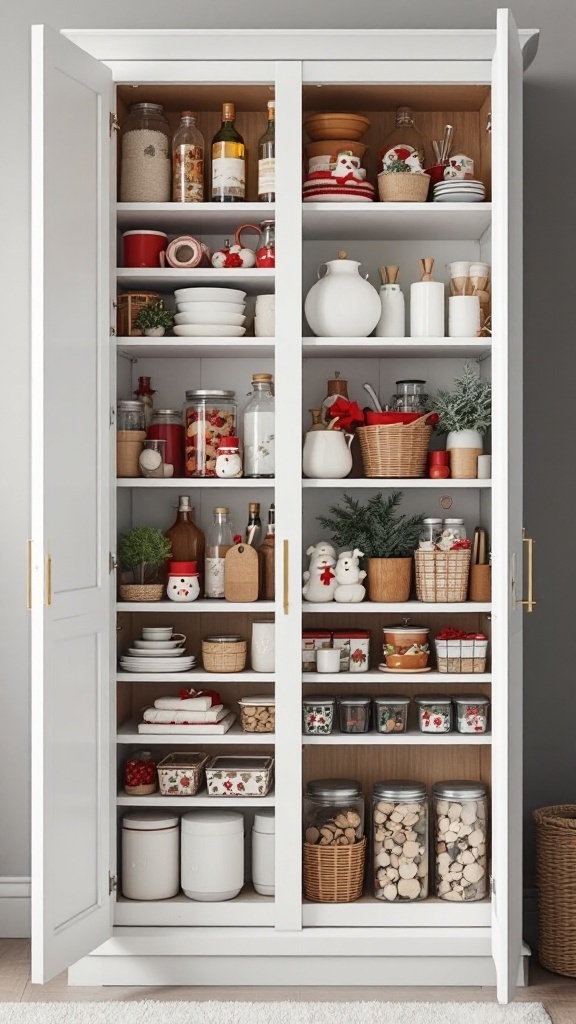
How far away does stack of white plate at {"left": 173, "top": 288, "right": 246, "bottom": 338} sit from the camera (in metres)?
2.82

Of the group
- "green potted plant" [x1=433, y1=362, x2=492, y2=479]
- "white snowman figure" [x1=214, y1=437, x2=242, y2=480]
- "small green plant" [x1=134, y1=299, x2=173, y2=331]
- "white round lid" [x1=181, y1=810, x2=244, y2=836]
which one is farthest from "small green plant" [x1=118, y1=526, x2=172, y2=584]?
"green potted plant" [x1=433, y1=362, x2=492, y2=479]

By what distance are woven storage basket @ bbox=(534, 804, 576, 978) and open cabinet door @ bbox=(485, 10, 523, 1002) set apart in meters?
0.29

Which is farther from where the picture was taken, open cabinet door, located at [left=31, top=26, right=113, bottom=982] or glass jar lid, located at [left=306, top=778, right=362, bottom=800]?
glass jar lid, located at [left=306, top=778, right=362, bottom=800]

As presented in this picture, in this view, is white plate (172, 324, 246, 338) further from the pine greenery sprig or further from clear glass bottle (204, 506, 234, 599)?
the pine greenery sprig

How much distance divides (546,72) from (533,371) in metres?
0.88

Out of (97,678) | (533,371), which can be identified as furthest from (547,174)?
(97,678)

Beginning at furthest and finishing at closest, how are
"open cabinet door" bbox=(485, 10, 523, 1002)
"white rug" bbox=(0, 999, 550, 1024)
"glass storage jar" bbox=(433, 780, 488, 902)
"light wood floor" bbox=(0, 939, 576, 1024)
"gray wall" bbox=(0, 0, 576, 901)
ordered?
"gray wall" bbox=(0, 0, 576, 901) → "glass storage jar" bbox=(433, 780, 488, 902) → "light wood floor" bbox=(0, 939, 576, 1024) → "white rug" bbox=(0, 999, 550, 1024) → "open cabinet door" bbox=(485, 10, 523, 1002)

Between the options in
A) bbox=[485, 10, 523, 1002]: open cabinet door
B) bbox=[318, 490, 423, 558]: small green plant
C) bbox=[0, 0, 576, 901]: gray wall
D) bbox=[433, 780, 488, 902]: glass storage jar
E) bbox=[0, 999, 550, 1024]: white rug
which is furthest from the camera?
bbox=[0, 0, 576, 901]: gray wall

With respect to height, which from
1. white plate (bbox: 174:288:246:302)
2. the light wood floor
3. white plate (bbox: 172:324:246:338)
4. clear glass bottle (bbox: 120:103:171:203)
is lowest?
the light wood floor

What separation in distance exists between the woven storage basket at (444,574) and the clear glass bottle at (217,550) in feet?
1.77

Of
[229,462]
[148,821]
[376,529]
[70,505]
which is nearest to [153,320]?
[229,462]

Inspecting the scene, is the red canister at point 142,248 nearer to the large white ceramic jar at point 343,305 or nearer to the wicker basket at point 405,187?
the large white ceramic jar at point 343,305

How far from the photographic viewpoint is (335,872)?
9.00ft

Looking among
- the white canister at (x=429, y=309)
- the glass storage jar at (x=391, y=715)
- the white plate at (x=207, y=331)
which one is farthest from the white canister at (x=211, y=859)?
the white canister at (x=429, y=309)
